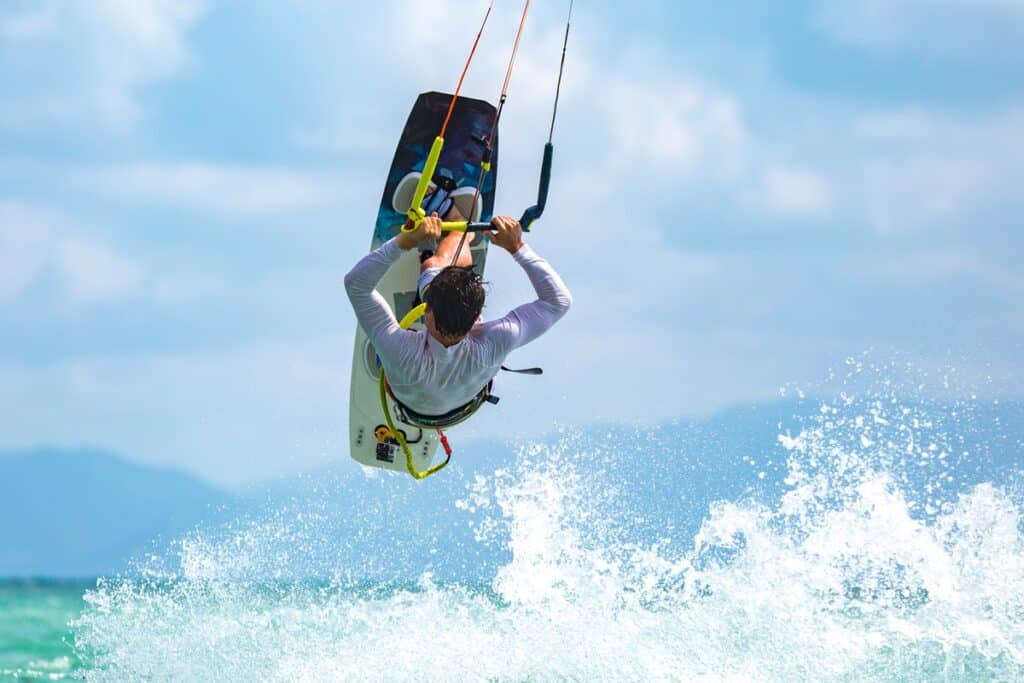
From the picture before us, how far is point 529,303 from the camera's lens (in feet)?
17.1

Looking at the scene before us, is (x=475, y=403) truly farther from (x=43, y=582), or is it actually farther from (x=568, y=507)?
(x=43, y=582)

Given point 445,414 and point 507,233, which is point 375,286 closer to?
point 507,233

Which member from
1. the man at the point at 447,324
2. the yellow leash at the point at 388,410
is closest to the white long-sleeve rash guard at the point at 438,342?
the man at the point at 447,324

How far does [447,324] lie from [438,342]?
0.18 meters

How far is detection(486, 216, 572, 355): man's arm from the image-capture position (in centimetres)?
508

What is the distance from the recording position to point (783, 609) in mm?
7844

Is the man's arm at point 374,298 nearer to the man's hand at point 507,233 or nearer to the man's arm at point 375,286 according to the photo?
the man's arm at point 375,286

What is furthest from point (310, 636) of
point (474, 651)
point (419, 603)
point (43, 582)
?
point (43, 582)

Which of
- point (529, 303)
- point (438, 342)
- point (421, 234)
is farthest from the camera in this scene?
point (529, 303)

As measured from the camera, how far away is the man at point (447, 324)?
4777 millimetres

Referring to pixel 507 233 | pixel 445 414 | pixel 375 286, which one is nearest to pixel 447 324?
pixel 375 286

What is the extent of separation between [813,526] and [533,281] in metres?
4.10

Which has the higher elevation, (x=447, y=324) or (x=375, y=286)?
(x=375, y=286)

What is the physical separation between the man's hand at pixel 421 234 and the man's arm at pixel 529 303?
403 millimetres
